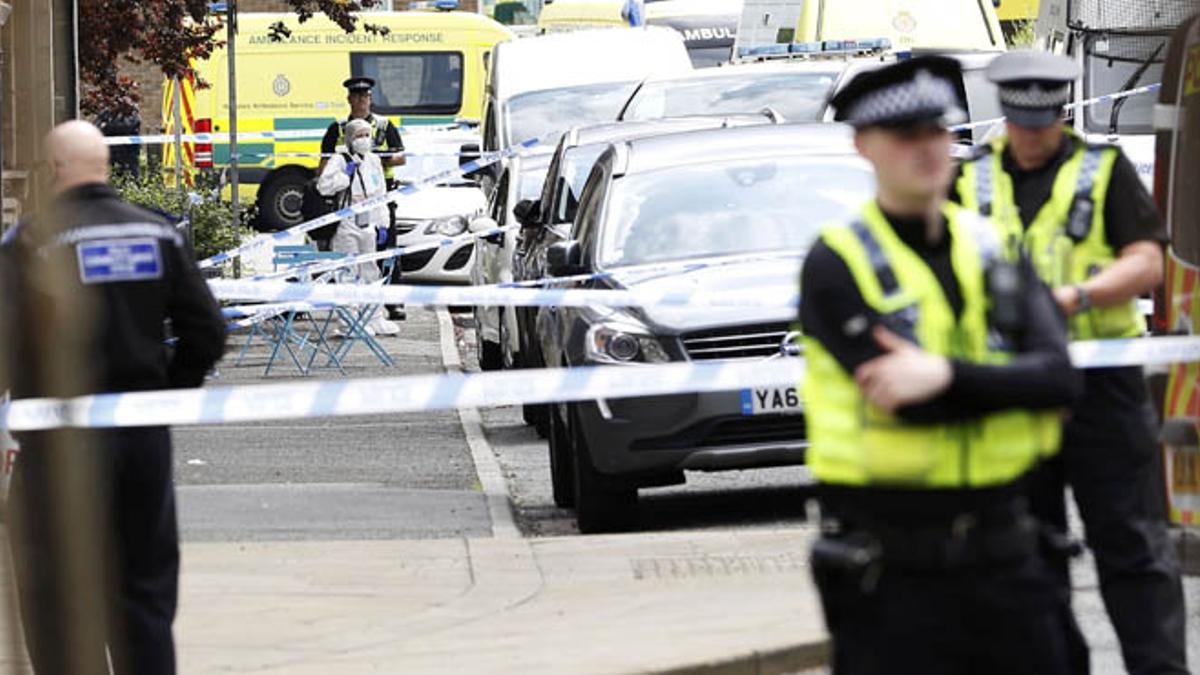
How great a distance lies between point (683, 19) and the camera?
4219 centimetres

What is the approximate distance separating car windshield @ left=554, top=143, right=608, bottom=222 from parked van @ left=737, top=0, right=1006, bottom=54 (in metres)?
10.9

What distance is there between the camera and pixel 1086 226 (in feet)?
23.6

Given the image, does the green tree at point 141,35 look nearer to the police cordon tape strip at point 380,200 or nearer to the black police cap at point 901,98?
the police cordon tape strip at point 380,200

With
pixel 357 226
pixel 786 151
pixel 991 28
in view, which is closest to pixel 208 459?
pixel 786 151

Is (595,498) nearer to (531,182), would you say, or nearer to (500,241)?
(500,241)

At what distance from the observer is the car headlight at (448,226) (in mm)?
25034

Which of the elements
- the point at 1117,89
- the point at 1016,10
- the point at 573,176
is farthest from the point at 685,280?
the point at 1016,10

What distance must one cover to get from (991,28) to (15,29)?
48.4 ft

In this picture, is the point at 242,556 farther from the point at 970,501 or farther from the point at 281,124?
the point at 281,124

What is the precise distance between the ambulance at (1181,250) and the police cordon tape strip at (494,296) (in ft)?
7.42

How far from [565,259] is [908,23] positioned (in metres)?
15.8

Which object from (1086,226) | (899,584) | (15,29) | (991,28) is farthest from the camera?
(991,28)

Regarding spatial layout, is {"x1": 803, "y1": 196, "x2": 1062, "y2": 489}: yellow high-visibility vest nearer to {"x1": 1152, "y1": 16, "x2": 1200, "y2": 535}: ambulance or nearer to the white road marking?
{"x1": 1152, "y1": 16, "x2": 1200, "y2": 535}: ambulance

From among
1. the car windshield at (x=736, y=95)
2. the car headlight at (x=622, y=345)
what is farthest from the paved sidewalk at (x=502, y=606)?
the car windshield at (x=736, y=95)
